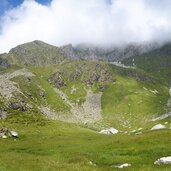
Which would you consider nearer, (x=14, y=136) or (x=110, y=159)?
(x=110, y=159)

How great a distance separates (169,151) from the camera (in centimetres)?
4266

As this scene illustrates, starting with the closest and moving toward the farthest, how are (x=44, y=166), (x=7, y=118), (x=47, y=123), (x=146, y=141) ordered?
(x=44, y=166)
(x=146, y=141)
(x=47, y=123)
(x=7, y=118)

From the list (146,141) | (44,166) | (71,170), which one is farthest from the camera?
(146,141)

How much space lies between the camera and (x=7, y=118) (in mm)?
186000

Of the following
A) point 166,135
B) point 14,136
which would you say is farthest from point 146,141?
point 14,136

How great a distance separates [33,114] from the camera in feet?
631

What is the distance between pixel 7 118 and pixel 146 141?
143 m

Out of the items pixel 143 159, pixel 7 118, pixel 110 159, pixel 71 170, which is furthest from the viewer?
pixel 7 118

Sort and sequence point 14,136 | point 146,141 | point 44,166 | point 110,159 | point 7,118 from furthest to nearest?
point 7,118 < point 14,136 < point 146,141 < point 110,159 < point 44,166

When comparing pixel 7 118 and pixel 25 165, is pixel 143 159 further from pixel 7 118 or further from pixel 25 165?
pixel 7 118

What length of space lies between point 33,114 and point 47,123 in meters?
37.8

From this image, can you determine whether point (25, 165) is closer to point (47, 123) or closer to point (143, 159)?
point (143, 159)

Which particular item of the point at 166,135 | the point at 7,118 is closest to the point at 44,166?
the point at 166,135

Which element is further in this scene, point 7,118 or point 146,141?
point 7,118
